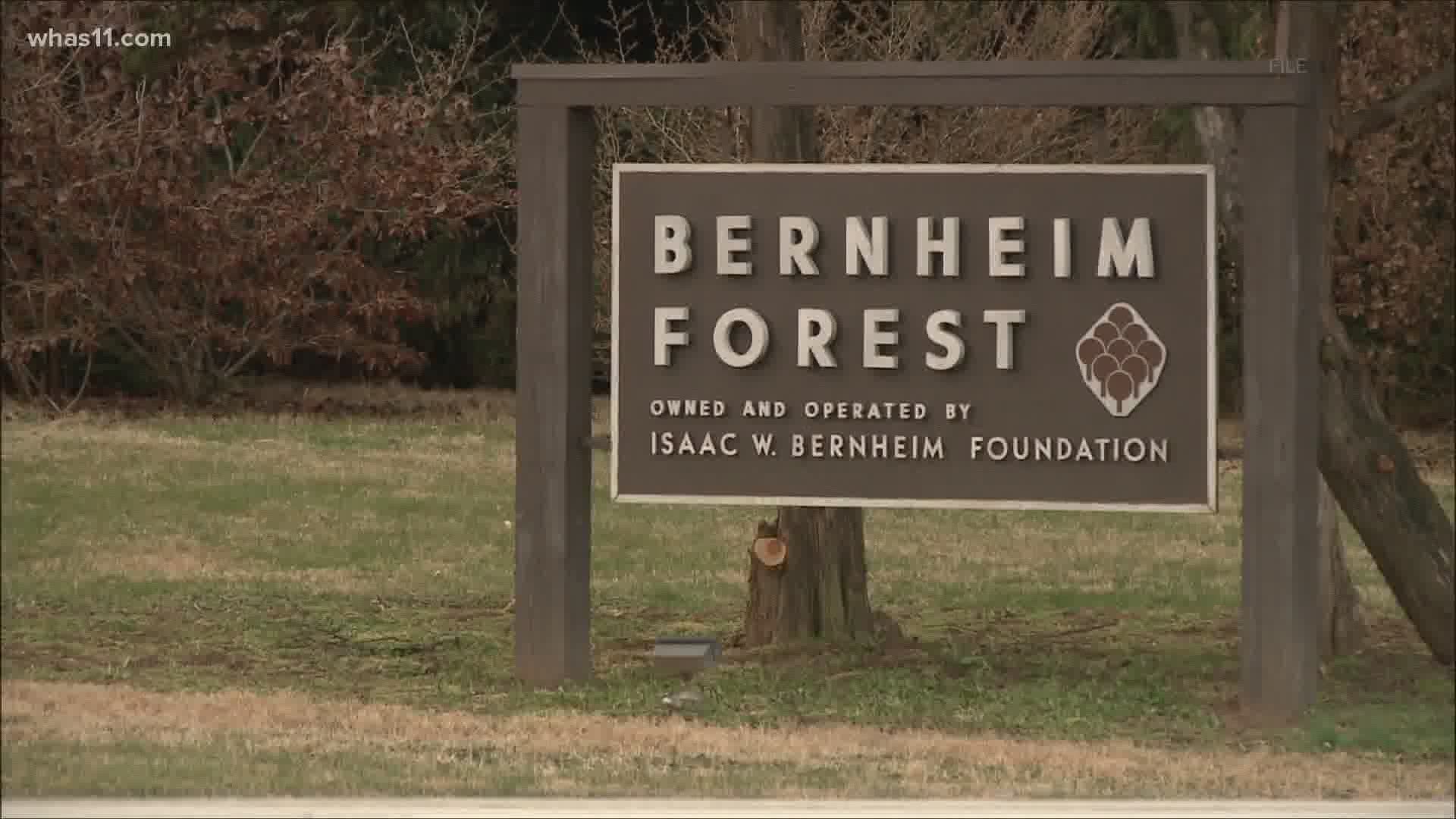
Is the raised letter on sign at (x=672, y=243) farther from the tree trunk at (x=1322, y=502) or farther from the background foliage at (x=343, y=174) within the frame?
the background foliage at (x=343, y=174)

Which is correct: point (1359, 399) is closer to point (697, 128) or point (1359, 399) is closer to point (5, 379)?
point (697, 128)

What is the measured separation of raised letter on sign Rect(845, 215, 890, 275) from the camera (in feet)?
35.1

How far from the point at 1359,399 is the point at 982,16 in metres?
10.3

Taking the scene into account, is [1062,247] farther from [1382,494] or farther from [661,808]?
[661,808]

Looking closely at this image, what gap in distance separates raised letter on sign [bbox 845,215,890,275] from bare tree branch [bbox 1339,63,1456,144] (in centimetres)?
260

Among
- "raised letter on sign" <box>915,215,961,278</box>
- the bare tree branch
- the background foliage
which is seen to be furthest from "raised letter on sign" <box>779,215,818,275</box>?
the background foliage

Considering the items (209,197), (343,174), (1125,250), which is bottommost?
(1125,250)

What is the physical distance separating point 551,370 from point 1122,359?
231cm

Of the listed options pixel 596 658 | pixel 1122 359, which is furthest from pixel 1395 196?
pixel 1122 359

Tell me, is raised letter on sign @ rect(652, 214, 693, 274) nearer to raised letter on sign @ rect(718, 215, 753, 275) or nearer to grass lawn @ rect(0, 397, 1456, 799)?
raised letter on sign @ rect(718, 215, 753, 275)

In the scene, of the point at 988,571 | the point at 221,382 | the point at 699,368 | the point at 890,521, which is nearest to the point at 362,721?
the point at 699,368

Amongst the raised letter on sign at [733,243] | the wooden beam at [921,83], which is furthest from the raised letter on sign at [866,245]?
the wooden beam at [921,83]

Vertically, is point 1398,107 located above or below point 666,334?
above

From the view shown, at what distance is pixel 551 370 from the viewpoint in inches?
425
